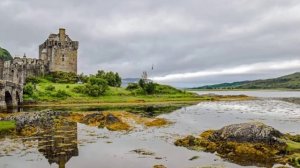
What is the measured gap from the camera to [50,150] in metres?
35.4

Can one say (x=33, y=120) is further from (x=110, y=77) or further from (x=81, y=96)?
(x=110, y=77)

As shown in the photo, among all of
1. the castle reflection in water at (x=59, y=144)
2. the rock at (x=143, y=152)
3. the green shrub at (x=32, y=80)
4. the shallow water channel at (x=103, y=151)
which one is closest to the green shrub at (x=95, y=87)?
the green shrub at (x=32, y=80)

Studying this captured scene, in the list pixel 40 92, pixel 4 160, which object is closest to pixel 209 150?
pixel 4 160

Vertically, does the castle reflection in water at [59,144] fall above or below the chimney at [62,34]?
below

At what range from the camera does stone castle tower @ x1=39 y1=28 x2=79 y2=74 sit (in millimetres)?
138250

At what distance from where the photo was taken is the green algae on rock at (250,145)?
105 feet

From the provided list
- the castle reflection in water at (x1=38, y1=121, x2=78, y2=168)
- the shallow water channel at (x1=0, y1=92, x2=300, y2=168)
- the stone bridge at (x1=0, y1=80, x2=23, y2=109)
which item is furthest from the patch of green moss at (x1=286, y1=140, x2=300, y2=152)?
the stone bridge at (x1=0, y1=80, x2=23, y2=109)

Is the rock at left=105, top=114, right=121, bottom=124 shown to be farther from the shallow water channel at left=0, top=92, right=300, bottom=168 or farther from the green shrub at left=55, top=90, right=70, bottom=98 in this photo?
the green shrub at left=55, top=90, right=70, bottom=98

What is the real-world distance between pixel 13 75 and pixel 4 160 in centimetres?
8058

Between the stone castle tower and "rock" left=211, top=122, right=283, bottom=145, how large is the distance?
106799 mm

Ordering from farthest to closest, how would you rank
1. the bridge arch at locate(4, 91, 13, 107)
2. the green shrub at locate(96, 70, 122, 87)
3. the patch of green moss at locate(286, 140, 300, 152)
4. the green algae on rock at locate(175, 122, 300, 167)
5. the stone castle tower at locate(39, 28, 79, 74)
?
the stone castle tower at locate(39, 28, 79, 74), the green shrub at locate(96, 70, 122, 87), the bridge arch at locate(4, 91, 13, 107), the patch of green moss at locate(286, 140, 300, 152), the green algae on rock at locate(175, 122, 300, 167)

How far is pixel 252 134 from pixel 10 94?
66.9m

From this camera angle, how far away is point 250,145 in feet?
116

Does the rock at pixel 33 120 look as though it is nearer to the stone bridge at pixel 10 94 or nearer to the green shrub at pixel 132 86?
the stone bridge at pixel 10 94
